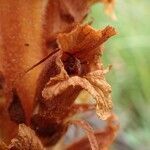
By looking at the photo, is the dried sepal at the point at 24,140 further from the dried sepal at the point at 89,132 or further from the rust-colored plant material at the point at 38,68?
the dried sepal at the point at 89,132

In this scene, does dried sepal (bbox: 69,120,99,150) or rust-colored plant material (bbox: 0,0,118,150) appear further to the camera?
dried sepal (bbox: 69,120,99,150)

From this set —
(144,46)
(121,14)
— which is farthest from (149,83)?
(121,14)

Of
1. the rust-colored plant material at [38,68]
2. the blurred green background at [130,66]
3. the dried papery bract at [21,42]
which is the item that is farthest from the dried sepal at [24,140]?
the blurred green background at [130,66]

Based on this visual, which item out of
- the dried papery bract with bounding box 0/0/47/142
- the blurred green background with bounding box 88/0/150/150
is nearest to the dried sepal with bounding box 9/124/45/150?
the dried papery bract with bounding box 0/0/47/142

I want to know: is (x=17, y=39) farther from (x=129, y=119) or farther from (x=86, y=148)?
(x=129, y=119)

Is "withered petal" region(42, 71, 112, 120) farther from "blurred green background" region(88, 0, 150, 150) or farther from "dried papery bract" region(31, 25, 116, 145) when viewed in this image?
"blurred green background" region(88, 0, 150, 150)

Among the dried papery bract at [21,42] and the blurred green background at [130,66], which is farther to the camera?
the blurred green background at [130,66]

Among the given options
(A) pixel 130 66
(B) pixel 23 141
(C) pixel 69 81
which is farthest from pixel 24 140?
(A) pixel 130 66
